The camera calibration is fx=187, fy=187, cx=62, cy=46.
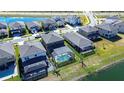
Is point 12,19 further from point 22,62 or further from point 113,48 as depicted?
point 113,48

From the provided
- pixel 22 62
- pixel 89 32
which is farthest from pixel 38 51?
pixel 89 32

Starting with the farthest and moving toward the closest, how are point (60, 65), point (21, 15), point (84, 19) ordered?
point (21, 15) → point (84, 19) → point (60, 65)

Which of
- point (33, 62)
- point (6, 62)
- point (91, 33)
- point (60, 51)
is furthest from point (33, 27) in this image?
point (6, 62)

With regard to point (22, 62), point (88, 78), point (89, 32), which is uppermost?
point (89, 32)

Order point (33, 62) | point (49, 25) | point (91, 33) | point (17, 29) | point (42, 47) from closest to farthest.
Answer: point (33, 62) → point (42, 47) → point (91, 33) → point (17, 29) → point (49, 25)

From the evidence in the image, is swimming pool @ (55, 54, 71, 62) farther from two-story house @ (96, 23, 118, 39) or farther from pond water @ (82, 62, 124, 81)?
two-story house @ (96, 23, 118, 39)

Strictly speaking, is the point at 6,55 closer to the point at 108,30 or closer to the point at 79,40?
the point at 79,40

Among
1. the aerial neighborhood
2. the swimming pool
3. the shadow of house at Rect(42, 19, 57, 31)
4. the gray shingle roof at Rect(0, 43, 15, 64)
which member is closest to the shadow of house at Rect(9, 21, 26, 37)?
the aerial neighborhood
